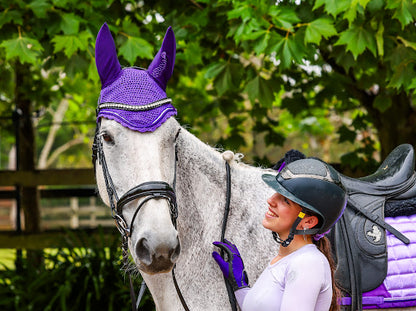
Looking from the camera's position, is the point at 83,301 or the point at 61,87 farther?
the point at 61,87

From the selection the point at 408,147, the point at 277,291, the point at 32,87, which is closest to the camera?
the point at 277,291

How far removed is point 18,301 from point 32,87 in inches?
103

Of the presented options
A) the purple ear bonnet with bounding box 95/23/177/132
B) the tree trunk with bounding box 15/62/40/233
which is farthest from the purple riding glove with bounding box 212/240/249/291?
the tree trunk with bounding box 15/62/40/233

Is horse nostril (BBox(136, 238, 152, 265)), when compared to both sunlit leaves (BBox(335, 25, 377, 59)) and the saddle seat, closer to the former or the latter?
the saddle seat

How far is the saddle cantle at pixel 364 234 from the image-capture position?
2051 millimetres

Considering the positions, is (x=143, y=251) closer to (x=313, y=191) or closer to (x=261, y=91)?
(x=313, y=191)

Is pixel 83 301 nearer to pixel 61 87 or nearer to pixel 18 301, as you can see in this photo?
pixel 18 301

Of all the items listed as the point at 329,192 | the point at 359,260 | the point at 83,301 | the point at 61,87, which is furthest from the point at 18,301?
the point at 329,192

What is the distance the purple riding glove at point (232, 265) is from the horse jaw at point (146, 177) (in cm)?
29

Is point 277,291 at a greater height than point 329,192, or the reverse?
point 329,192

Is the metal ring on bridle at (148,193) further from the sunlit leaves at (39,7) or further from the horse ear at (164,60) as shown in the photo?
the sunlit leaves at (39,7)

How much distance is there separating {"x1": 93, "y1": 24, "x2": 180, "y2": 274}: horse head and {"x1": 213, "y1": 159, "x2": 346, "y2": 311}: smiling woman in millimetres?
382

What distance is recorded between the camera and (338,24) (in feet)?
10.8

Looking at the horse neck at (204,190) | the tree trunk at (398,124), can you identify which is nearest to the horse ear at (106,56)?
the horse neck at (204,190)
